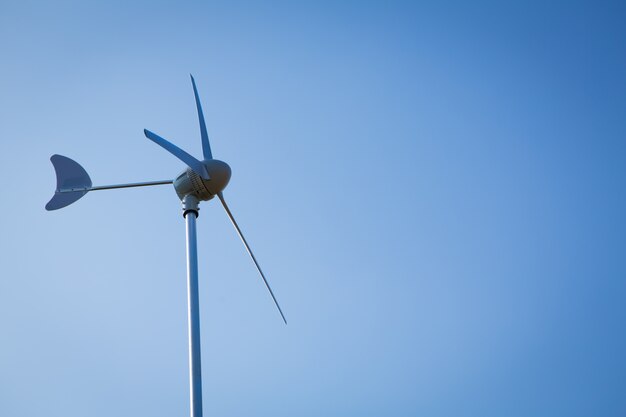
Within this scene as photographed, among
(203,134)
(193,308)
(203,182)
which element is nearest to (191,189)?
(203,182)

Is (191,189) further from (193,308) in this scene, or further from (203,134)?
(193,308)

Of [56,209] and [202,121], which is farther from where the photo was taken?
[202,121]

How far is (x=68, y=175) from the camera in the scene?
16984 mm

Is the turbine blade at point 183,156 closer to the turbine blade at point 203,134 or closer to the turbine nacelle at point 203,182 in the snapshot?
the turbine nacelle at point 203,182

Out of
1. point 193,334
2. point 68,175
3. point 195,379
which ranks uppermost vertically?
point 68,175

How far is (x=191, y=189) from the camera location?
51.0ft

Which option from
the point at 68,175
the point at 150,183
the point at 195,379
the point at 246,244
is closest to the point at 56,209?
the point at 68,175

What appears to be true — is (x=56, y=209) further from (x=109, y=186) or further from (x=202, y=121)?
(x=202, y=121)

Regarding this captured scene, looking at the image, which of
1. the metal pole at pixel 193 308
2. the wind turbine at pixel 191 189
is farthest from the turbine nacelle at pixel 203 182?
the metal pole at pixel 193 308

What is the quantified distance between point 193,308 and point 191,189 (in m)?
3.47

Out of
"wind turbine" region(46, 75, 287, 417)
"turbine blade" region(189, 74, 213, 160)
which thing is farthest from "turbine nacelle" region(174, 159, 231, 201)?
"turbine blade" region(189, 74, 213, 160)

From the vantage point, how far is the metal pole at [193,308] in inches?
489

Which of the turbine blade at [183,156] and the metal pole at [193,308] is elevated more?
the turbine blade at [183,156]

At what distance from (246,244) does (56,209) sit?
5372 mm
